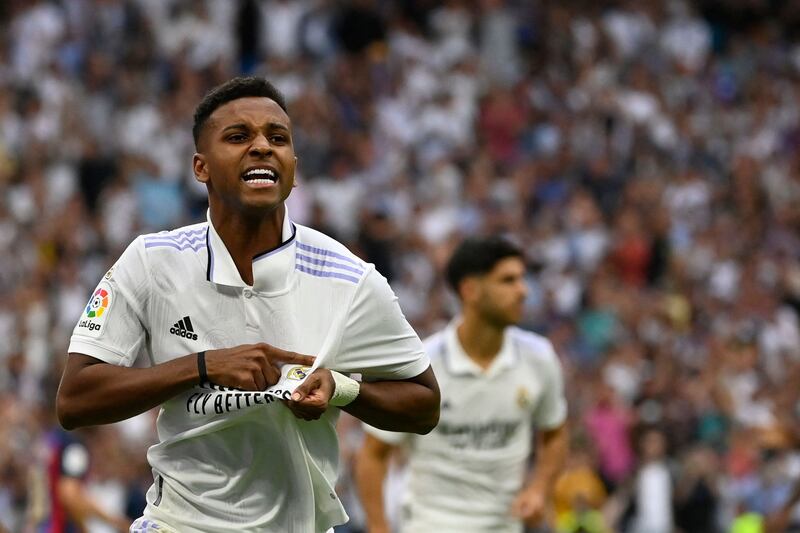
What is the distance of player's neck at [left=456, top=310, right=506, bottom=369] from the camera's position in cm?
862

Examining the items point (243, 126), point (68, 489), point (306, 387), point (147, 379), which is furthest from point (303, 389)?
point (68, 489)

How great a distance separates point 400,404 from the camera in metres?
5.07

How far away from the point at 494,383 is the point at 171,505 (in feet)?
12.2

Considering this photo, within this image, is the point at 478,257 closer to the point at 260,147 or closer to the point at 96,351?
A: the point at 260,147

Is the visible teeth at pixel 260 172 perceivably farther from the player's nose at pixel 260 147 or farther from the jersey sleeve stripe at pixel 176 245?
the jersey sleeve stripe at pixel 176 245

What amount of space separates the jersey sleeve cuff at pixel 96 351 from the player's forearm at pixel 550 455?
3822 mm

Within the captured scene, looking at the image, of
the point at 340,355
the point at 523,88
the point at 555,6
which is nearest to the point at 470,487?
the point at 340,355

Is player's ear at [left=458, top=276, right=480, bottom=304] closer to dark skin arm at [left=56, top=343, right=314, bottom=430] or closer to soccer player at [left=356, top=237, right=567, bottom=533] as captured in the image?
soccer player at [left=356, top=237, right=567, bottom=533]

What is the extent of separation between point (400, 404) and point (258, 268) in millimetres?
625

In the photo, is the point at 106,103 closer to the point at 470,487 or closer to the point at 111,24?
the point at 111,24

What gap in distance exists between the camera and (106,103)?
18.1m

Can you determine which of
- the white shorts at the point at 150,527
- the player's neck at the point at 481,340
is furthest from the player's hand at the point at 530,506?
the white shorts at the point at 150,527

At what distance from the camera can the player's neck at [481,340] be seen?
8.62 metres

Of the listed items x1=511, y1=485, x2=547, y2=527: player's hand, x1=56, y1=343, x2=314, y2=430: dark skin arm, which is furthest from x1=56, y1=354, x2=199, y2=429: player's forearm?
x1=511, y1=485, x2=547, y2=527: player's hand
